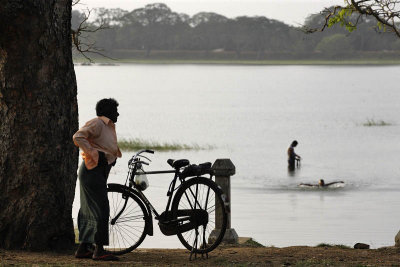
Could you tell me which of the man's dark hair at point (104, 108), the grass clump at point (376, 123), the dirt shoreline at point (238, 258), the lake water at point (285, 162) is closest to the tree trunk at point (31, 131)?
the dirt shoreline at point (238, 258)

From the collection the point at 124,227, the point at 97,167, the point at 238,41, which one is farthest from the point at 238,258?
the point at 238,41

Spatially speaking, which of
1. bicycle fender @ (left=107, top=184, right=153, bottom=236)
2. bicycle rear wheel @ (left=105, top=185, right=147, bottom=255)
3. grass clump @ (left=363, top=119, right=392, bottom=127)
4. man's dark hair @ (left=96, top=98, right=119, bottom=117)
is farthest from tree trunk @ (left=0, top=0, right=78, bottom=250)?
grass clump @ (left=363, top=119, right=392, bottom=127)

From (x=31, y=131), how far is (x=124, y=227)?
7.29 metres

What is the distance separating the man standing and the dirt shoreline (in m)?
0.34

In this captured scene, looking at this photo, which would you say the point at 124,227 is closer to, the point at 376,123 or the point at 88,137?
the point at 88,137

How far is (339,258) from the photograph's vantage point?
7.61m

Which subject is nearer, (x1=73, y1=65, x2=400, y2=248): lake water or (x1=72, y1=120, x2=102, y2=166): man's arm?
(x1=72, y1=120, x2=102, y2=166): man's arm

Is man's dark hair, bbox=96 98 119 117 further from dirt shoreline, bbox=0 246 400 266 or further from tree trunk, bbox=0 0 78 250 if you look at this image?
dirt shoreline, bbox=0 246 400 266

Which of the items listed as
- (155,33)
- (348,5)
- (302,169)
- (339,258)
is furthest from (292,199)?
(155,33)

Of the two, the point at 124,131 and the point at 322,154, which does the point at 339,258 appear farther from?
the point at 124,131

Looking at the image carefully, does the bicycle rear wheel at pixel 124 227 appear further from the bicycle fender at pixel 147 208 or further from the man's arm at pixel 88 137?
the man's arm at pixel 88 137

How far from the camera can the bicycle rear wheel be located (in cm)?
761

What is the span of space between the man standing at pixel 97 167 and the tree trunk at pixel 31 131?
720 millimetres

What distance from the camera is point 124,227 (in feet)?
48.8
